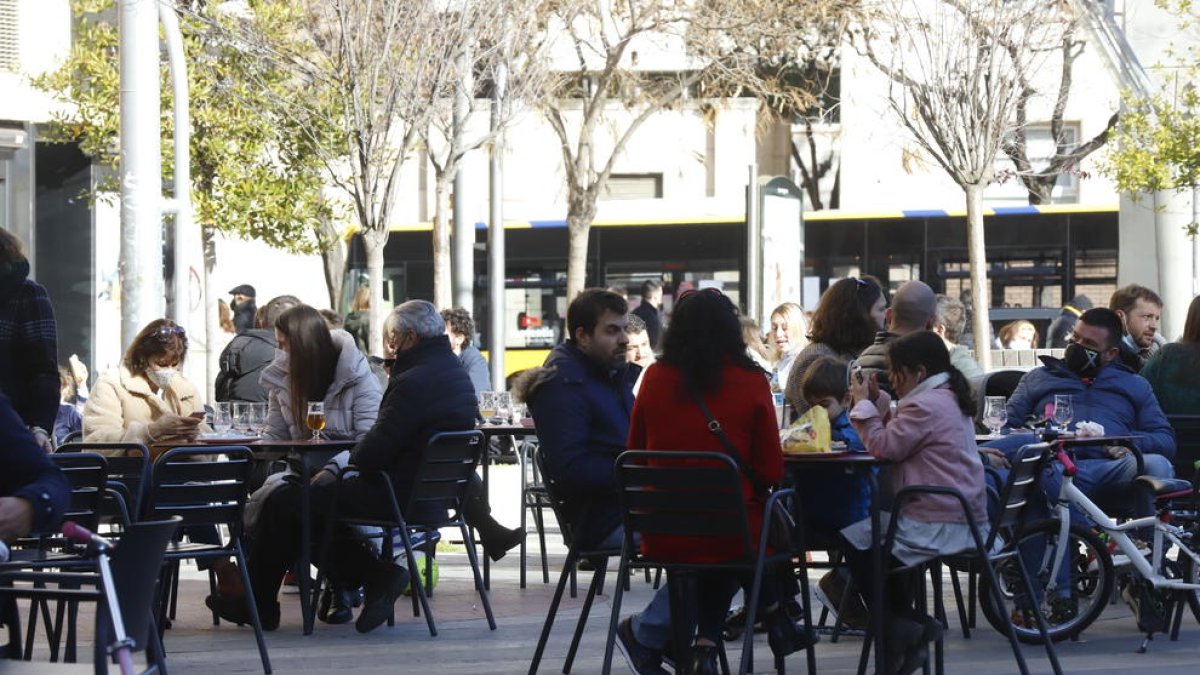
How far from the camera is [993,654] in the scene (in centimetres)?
919

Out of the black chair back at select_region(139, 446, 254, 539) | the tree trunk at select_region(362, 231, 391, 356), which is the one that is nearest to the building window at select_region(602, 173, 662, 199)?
the tree trunk at select_region(362, 231, 391, 356)

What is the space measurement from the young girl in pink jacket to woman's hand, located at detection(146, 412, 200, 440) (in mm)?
3584

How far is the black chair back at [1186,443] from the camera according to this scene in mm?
10367

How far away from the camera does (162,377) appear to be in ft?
35.3

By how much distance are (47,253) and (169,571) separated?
799 inches

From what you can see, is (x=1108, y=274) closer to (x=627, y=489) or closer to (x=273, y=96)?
(x=273, y=96)

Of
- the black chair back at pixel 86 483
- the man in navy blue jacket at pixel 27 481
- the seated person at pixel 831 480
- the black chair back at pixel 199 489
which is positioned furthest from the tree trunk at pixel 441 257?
the man in navy blue jacket at pixel 27 481

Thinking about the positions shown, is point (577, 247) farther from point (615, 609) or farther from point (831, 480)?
point (615, 609)

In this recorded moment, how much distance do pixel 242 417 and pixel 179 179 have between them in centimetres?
542

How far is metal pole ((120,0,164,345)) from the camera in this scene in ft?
45.4

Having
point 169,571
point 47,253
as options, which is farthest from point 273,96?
point 169,571

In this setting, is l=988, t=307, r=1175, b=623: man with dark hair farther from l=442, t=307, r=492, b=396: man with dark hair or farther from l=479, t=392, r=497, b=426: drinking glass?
l=442, t=307, r=492, b=396: man with dark hair

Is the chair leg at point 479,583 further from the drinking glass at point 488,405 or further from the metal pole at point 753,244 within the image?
the metal pole at point 753,244

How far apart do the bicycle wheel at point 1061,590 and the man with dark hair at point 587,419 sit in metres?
2.15
